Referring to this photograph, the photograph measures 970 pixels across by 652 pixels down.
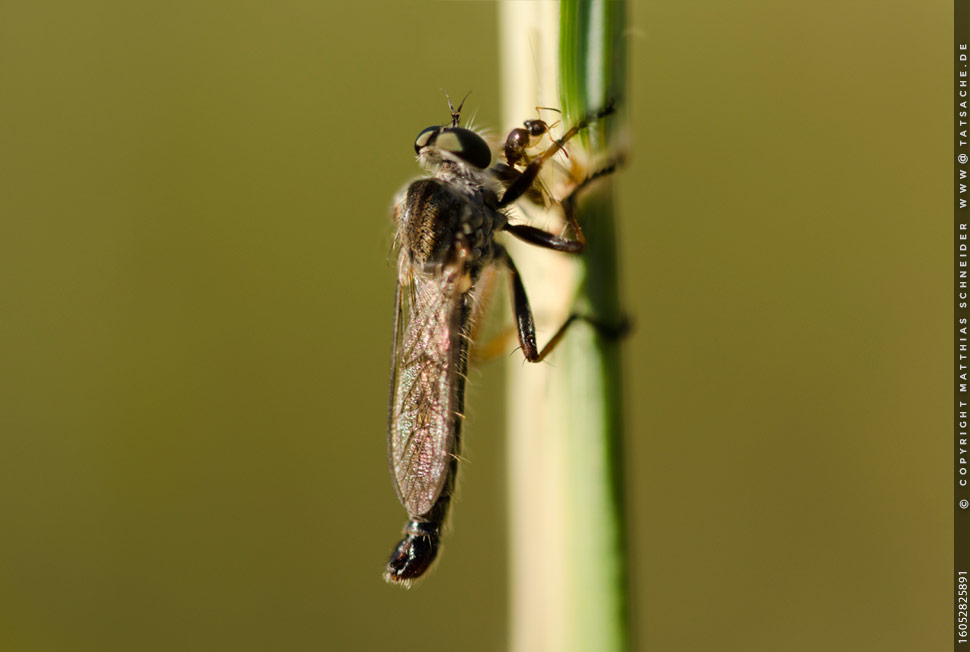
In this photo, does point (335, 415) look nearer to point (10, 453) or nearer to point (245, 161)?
point (245, 161)

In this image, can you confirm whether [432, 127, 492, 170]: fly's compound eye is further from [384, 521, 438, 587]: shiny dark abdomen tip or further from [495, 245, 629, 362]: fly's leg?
[384, 521, 438, 587]: shiny dark abdomen tip

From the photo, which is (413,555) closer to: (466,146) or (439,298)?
(439,298)

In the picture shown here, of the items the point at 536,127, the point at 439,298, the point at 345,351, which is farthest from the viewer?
the point at 345,351

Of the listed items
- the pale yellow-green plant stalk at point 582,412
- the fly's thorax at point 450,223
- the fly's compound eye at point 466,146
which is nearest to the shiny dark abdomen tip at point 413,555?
the pale yellow-green plant stalk at point 582,412

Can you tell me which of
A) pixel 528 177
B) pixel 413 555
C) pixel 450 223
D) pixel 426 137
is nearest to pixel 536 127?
pixel 528 177

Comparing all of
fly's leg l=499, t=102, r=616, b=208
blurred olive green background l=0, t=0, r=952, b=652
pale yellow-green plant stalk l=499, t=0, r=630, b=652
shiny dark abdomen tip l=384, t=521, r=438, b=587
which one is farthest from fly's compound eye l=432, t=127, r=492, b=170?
blurred olive green background l=0, t=0, r=952, b=652
